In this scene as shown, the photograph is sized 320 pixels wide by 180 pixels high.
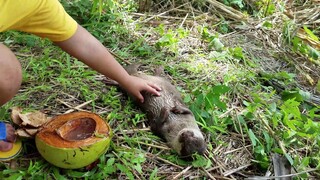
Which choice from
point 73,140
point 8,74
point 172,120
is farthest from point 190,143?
point 8,74

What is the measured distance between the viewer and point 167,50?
3.16 metres

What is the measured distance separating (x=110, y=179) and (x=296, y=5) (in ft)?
9.43

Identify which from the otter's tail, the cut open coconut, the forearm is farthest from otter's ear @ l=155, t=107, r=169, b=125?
the cut open coconut

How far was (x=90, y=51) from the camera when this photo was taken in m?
2.22

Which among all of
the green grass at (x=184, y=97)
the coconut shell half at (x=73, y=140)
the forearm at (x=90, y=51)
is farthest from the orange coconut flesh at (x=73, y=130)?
the forearm at (x=90, y=51)

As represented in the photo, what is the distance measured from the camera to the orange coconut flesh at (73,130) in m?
1.96

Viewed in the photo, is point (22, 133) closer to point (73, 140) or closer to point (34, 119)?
point (34, 119)

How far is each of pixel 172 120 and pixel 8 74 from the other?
900 mm

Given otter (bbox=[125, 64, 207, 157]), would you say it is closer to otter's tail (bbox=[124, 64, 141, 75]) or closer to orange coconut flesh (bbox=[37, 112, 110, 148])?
otter's tail (bbox=[124, 64, 141, 75])

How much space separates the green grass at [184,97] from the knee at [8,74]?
308mm

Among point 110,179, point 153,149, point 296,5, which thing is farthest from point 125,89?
point 296,5

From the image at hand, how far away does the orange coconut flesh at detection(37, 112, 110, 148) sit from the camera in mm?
1960

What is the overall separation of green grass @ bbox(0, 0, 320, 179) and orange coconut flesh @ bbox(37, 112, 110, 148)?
15cm

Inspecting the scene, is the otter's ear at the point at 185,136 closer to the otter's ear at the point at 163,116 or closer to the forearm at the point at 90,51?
the otter's ear at the point at 163,116
